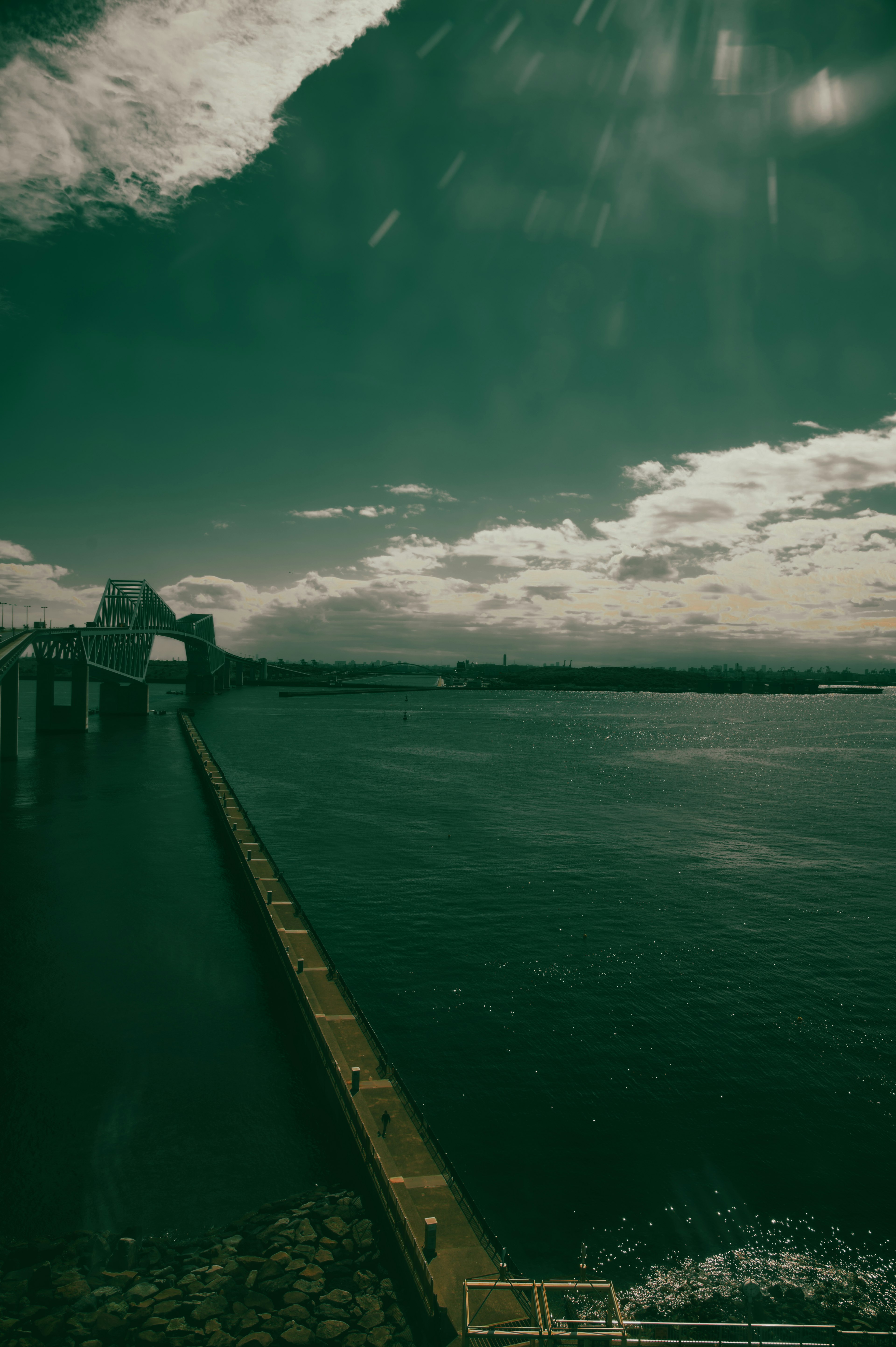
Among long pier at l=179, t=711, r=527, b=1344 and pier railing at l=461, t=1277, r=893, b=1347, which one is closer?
pier railing at l=461, t=1277, r=893, b=1347

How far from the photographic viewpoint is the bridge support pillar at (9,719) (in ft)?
223

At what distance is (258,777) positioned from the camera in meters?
70.1

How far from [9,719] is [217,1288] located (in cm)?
7107

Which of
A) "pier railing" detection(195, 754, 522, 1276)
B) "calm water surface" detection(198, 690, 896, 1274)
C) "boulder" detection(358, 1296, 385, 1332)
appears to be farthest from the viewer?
"calm water surface" detection(198, 690, 896, 1274)

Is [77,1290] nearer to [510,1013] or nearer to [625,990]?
[510,1013]

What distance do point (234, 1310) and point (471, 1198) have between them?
4.95 meters

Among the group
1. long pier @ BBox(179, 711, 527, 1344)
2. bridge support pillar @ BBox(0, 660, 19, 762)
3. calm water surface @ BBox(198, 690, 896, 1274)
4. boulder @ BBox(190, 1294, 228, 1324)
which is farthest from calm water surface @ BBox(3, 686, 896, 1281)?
bridge support pillar @ BBox(0, 660, 19, 762)

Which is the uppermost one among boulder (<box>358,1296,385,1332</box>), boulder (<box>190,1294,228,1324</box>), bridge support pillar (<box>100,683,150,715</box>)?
bridge support pillar (<box>100,683,150,715</box>)

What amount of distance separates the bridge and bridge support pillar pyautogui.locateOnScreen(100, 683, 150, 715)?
121mm

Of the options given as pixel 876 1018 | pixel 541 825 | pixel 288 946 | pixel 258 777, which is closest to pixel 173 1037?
pixel 288 946

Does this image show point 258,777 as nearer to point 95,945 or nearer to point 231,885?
point 231,885

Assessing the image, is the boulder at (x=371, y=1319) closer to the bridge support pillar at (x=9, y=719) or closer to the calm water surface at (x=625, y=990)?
the calm water surface at (x=625, y=990)

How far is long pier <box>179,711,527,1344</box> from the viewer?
10852 millimetres

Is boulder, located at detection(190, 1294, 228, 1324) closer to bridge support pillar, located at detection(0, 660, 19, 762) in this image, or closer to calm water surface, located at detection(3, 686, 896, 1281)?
calm water surface, located at detection(3, 686, 896, 1281)
